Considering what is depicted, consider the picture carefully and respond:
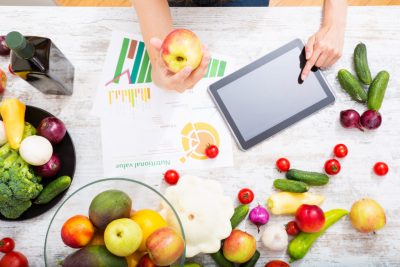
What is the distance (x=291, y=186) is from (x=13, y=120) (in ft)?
2.09

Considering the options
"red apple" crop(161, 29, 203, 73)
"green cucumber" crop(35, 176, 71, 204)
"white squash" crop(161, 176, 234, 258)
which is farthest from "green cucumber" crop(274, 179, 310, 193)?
"green cucumber" crop(35, 176, 71, 204)

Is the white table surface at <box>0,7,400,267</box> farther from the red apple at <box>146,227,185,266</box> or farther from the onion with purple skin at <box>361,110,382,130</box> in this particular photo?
the red apple at <box>146,227,185,266</box>

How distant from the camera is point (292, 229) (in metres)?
0.89

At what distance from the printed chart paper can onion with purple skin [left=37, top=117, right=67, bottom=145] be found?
0.10 metres

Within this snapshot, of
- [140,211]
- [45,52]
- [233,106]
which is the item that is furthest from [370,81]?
[45,52]

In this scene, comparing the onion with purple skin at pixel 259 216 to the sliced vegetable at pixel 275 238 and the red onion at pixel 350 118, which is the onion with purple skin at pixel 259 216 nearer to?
the sliced vegetable at pixel 275 238

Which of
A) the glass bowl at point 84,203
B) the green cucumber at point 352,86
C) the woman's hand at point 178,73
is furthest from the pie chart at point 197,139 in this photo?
the green cucumber at point 352,86

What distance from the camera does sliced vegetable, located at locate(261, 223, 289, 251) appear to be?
2.86ft

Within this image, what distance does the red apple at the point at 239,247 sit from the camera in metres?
0.85

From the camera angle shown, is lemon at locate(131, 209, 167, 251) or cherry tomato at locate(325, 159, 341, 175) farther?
cherry tomato at locate(325, 159, 341, 175)

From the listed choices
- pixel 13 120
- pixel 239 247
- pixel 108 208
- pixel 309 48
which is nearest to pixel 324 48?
pixel 309 48

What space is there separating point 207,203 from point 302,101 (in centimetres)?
34

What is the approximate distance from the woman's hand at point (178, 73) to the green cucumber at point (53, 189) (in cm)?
31

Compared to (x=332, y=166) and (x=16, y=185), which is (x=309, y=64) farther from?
(x=16, y=185)
